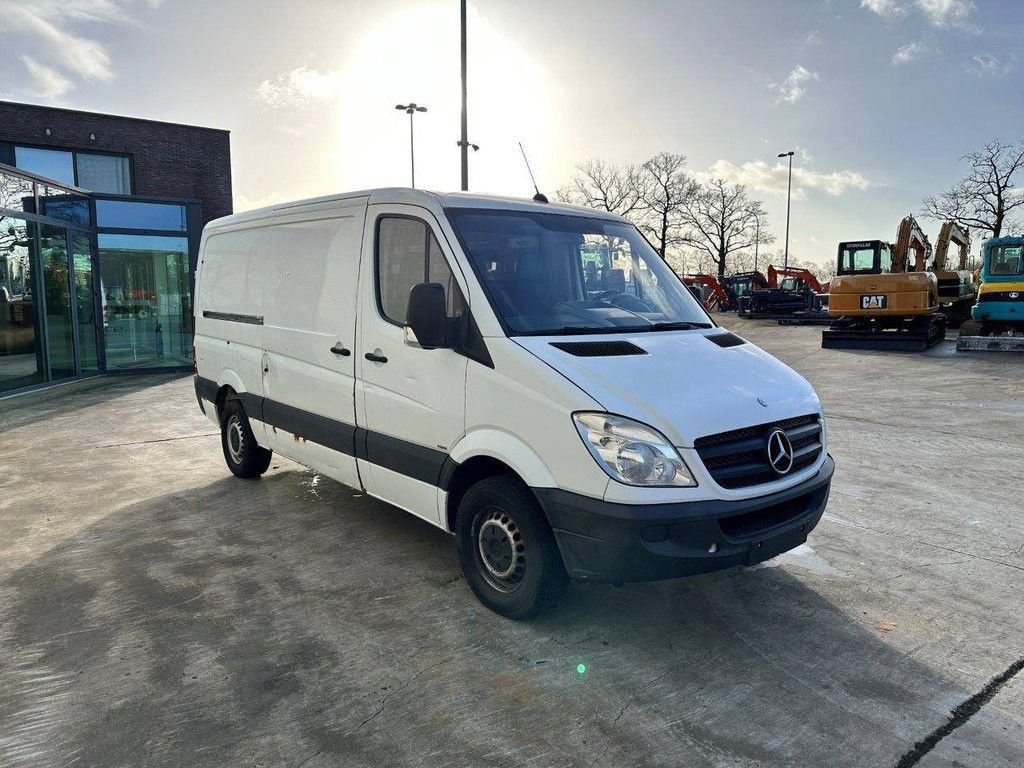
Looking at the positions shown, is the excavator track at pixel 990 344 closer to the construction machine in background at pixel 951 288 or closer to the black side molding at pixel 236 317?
the construction machine in background at pixel 951 288

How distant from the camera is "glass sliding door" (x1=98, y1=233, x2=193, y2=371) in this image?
15.1 meters

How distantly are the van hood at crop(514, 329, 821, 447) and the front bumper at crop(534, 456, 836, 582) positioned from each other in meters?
0.35

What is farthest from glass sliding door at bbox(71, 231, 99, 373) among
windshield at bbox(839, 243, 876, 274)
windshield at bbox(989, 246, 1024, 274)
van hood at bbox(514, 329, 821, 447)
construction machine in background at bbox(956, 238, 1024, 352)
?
windshield at bbox(839, 243, 876, 274)

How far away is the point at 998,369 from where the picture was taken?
49.1 ft

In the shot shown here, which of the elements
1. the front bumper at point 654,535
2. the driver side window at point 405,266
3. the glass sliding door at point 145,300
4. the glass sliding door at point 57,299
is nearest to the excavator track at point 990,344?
the front bumper at point 654,535

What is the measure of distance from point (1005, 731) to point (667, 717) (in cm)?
137

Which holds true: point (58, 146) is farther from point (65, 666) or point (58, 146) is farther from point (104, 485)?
point (65, 666)

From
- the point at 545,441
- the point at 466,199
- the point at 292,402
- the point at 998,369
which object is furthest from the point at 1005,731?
the point at 998,369

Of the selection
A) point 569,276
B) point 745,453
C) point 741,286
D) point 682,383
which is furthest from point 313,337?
point 741,286

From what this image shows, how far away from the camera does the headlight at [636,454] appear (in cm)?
324

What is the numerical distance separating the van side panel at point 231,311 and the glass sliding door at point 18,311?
6.93m

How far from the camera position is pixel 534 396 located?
136 inches

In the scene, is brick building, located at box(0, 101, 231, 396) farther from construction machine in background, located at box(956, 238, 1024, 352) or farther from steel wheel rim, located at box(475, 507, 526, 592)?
construction machine in background, located at box(956, 238, 1024, 352)

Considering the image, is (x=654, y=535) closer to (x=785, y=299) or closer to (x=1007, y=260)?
(x=1007, y=260)
